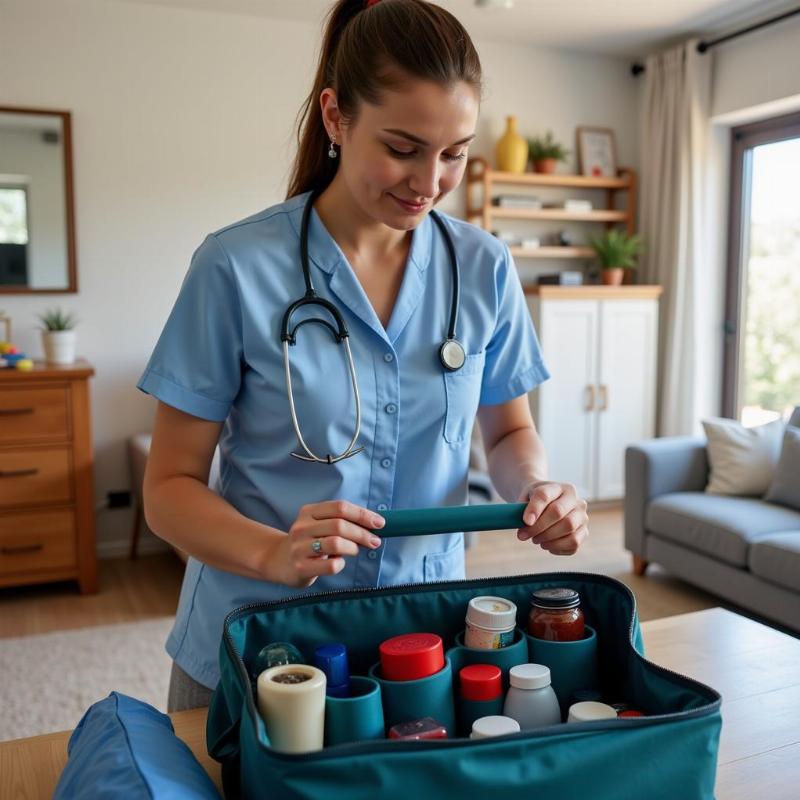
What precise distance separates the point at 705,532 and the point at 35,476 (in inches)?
107

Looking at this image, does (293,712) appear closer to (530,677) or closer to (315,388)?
(530,677)

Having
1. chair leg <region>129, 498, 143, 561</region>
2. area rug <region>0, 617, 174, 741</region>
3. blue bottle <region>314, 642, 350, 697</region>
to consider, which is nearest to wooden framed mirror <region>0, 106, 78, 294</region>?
chair leg <region>129, 498, 143, 561</region>

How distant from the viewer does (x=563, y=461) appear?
4816 mm

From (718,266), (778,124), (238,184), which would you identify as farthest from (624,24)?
(238,184)

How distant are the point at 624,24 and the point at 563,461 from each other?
2355 millimetres

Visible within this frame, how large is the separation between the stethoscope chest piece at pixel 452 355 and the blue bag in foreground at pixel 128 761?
0.53 m

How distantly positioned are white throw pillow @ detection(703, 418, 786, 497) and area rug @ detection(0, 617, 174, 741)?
94.1 inches

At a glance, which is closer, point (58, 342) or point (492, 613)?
point (492, 613)

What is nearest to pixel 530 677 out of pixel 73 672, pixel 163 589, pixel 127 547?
pixel 73 672

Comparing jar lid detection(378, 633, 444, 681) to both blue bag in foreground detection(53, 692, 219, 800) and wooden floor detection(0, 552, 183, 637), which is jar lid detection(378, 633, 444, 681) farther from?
wooden floor detection(0, 552, 183, 637)

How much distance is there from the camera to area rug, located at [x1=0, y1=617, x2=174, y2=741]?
104 inches

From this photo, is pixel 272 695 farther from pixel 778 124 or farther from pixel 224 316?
pixel 778 124

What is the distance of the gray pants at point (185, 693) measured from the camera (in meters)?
1.06

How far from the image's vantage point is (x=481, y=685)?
81 cm
